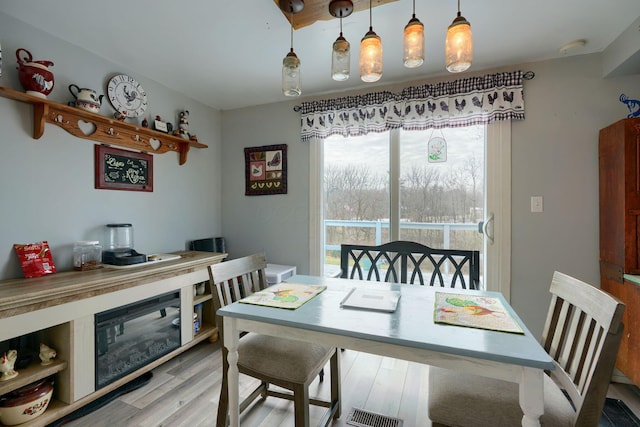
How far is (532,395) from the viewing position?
84 centimetres

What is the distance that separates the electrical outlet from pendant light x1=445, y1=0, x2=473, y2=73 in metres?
1.60

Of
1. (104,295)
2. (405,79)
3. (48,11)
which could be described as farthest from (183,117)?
(405,79)

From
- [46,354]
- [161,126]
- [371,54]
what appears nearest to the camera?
[371,54]

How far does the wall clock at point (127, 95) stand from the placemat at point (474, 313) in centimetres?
260

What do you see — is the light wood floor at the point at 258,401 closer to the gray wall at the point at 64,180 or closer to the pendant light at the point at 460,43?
the gray wall at the point at 64,180

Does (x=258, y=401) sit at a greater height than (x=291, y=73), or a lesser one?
lesser

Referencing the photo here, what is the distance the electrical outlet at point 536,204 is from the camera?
220 cm

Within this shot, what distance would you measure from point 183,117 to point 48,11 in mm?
1133

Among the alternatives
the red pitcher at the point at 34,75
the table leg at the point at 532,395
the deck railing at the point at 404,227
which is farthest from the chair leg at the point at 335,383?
the red pitcher at the point at 34,75

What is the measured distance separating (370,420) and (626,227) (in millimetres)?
1916

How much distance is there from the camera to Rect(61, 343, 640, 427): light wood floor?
1625 millimetres

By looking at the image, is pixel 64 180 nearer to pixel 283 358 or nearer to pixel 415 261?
pixel 283 358

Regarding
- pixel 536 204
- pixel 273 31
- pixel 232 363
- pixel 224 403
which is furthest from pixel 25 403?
pixel 536 204

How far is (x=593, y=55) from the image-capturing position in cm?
207
